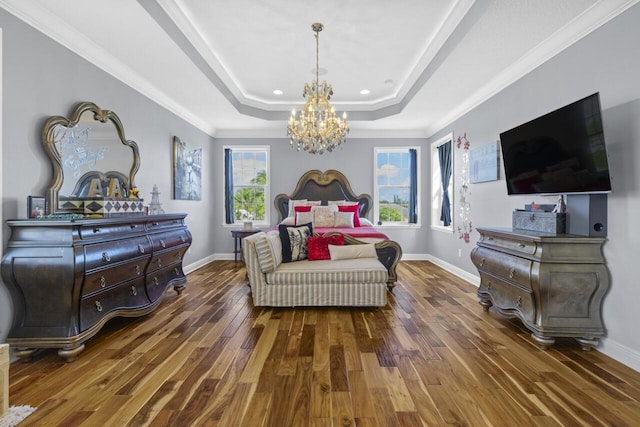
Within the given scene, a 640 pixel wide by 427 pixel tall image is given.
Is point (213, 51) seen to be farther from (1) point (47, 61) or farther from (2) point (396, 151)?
(2) point (396, 151)

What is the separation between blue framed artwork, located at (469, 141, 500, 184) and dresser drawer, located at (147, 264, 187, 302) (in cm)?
406

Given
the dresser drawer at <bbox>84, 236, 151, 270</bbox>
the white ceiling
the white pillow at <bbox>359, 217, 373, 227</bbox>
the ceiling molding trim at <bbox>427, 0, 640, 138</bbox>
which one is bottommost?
the dresser drawer at <bbox>84, 236, 151, 270</bbox>

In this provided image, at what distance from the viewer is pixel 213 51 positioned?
368 cm

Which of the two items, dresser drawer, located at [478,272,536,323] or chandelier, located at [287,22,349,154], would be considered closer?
dresser drawer, located at [478,272,536,323]

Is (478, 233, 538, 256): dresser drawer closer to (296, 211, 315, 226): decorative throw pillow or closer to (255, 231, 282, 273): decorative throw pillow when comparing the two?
(255, 231, 282, 273): decorative throw pillow

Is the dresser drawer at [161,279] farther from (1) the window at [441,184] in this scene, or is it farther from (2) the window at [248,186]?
(1) the window at [441,184]

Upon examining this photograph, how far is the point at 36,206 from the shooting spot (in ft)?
8.01

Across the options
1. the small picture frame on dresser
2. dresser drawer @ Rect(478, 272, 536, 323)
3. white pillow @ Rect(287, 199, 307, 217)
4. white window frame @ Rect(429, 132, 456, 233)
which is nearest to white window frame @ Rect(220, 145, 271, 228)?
white pillow @ Rect(287, 199, 307, 217)

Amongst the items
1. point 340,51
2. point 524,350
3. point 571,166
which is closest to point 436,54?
point 340,51

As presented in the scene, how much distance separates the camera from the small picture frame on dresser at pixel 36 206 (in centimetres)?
239

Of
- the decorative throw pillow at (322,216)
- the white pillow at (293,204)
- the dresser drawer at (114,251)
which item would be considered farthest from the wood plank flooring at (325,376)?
the white pillow at (293,204)

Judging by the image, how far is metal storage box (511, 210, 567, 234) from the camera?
2.58 m

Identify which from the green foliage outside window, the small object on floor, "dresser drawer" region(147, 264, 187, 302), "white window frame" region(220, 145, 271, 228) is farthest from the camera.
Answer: the green foliage outside window

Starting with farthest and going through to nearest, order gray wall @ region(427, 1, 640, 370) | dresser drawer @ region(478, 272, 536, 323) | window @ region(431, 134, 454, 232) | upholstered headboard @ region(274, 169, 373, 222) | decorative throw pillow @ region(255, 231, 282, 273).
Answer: upholstered headboard @ region(274, 169, 373, 222) → window @ region(431, 134, 454, 232) → decorative throw pillow @ region(255, 231, 282, 273) → dresser drawer @ region(478, 272, 536, 323) → gray wall @ region(427, 1, 640, 370)
